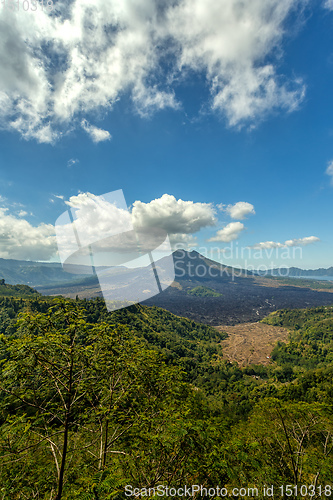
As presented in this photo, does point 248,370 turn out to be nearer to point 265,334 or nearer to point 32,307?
point 265,334

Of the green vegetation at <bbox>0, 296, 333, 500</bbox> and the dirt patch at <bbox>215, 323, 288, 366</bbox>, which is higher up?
the green vegetation at <bbox>0, 296, 333, 500</bbox>

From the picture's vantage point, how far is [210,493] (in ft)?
10.8

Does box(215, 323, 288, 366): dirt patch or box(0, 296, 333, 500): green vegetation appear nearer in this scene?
box(0, 296, 333, 500): green vegetation

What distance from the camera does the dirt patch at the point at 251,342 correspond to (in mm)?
69562

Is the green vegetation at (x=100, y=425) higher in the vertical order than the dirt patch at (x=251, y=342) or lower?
higher

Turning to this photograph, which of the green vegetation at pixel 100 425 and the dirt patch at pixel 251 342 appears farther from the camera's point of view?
the dirt patch at pixel 251 342

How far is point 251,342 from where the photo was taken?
86.9 meters

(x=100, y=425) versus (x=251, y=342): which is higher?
(x=100, y=425)

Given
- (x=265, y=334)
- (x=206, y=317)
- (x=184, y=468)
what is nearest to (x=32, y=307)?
(x=184, y=468)

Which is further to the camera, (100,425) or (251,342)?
(251,342)

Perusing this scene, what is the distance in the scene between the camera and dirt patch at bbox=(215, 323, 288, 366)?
69.6 metres

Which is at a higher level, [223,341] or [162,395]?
[162,395]

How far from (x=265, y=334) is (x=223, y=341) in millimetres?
24579

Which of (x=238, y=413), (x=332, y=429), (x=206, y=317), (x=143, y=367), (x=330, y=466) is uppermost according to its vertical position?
(x=143, y=367)
